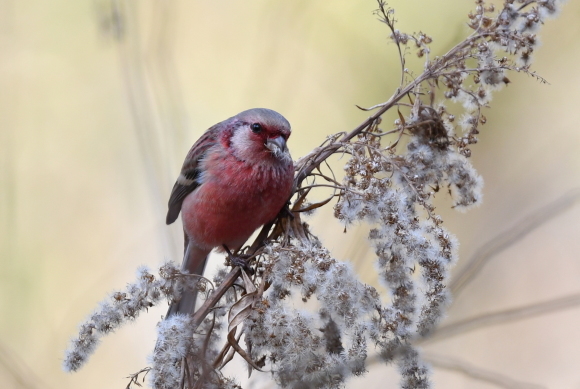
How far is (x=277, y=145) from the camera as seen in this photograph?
8.82 ft

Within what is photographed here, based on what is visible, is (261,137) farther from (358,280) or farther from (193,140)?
(193,140)

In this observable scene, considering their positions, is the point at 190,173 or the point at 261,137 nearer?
the point at 261,137

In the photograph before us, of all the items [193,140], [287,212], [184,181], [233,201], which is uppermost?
[193,140]

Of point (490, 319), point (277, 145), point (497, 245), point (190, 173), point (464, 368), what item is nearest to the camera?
point (464, 368)

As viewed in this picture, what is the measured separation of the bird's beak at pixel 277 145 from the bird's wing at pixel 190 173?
49 centimetres

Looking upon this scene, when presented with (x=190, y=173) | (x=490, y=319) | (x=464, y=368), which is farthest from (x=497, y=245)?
(x=190, y=173)

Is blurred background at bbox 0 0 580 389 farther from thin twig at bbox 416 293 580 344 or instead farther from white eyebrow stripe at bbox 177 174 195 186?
thin twig at bbox 416 293 580 344

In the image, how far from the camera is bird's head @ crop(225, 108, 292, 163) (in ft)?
8.86

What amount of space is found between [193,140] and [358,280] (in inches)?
121

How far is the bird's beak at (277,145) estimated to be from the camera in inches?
105

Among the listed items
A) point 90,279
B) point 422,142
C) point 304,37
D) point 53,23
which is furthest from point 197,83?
point 422,142

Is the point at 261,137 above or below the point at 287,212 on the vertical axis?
above

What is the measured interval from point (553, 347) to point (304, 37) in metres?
2.81

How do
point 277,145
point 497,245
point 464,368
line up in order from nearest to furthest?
point 464,368 → point 497,245 → point 277,145
